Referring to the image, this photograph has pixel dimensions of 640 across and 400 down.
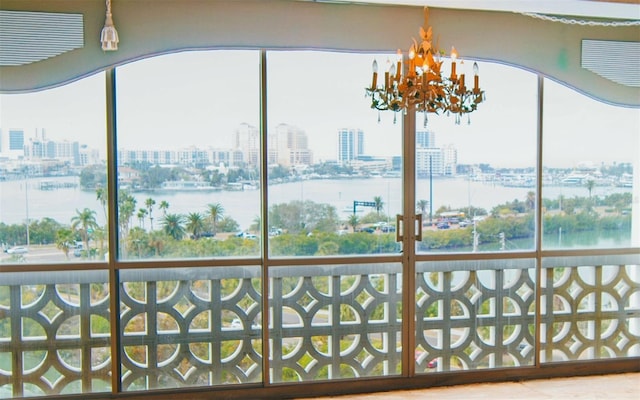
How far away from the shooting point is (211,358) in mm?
3729

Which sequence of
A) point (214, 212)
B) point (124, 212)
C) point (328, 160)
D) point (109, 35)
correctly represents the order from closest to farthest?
point (109, 35) < point (124, 212) < point (214, 212) < point (328, 160)

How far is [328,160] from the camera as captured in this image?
3809mm

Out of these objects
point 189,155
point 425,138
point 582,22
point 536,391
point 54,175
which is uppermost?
point 582,22

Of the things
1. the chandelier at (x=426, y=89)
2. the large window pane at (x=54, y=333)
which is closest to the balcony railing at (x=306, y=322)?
the large window pane at (x=54, y=333)

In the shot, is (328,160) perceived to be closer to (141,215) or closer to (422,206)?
(422,206)

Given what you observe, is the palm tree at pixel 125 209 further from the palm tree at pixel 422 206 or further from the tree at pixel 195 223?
the palm tree at pixel 422 206

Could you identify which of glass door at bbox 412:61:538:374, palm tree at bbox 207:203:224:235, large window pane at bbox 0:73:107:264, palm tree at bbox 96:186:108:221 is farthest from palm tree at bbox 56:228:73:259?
glass door at bbox 412:61:538:374

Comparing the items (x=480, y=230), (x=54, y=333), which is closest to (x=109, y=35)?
(x=54, y=333)

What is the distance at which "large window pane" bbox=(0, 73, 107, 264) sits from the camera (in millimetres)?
3463

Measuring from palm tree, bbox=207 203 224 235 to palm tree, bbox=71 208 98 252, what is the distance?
2.36 feet

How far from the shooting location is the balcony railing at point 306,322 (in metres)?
3.55

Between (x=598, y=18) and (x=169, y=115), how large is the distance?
10.1ft

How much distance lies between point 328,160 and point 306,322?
112 centimetres

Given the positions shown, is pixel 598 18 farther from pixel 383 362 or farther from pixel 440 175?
pixel 383 362
